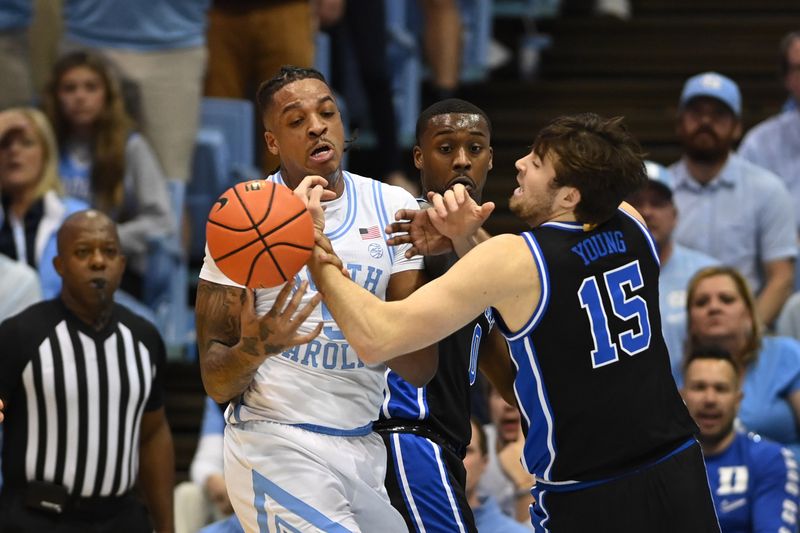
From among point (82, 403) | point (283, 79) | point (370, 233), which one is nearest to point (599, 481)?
point (370, 233)

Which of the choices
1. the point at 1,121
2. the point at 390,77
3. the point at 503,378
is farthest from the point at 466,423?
the point at 390,77

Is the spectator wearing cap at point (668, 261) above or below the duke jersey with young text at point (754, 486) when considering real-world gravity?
above

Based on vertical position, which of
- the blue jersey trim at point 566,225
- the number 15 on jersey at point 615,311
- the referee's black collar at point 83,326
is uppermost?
the blue jersey trim at point 566,225

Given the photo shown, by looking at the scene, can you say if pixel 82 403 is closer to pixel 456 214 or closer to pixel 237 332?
pixel 237 332

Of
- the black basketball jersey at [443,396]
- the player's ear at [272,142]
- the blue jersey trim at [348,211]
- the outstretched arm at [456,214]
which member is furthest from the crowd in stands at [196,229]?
the outstretched arm at [456,214]

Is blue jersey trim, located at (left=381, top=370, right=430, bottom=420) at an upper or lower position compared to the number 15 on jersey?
lower

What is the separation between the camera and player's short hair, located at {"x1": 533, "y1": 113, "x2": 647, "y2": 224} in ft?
15.3

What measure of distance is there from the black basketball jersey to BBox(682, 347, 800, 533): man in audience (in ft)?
6.42

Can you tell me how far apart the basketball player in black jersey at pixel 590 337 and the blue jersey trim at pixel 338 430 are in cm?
34

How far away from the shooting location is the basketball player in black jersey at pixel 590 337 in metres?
4.61

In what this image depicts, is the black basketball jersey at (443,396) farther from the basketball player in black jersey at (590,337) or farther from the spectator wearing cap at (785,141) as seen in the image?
the spectator wearing cap at (785,141)

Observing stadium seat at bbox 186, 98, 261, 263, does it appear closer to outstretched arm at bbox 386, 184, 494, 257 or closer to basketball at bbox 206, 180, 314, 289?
outstretched arm at bbox 386, 184, 494, 257

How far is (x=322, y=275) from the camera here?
4508mm

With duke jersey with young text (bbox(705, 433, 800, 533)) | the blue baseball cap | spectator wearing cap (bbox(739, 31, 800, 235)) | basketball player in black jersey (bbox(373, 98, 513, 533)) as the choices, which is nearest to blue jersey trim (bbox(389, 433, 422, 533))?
basketball player in black jersey (bbox(373, 98, 513, 533))
